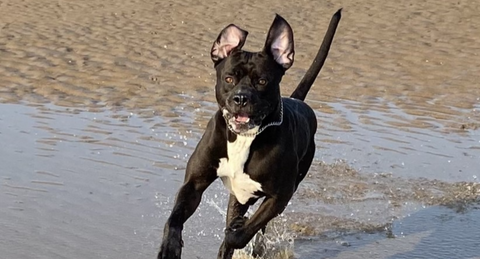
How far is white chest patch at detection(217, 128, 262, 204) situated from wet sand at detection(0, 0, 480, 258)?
0.67 metres

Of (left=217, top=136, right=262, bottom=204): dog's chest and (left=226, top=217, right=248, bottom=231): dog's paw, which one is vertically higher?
(left=217, top=136, right=262, bottom=204): dog's chest

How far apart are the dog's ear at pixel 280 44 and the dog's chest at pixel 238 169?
47cm

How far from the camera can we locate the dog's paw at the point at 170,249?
4.04 metres

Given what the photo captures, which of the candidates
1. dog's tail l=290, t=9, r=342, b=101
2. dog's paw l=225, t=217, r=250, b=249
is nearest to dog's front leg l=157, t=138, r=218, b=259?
dog's paw l=225, t=217, r=250, b=249

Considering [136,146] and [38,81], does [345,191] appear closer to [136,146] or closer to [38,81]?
[136,146]

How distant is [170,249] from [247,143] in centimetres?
66

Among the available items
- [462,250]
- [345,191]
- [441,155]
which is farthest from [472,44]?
[462,250]

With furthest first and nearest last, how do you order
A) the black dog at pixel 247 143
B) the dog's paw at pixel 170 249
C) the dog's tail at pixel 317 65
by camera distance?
the dog's tail at pixel 317 65, the black dog at pixel 247 143, the dog's paw at pixel 170 249

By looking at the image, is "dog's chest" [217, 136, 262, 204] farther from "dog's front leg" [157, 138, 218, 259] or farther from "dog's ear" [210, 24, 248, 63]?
"dog's ear" [210, 24, 248, 63]

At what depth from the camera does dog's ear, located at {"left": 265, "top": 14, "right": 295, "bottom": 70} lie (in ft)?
14.5

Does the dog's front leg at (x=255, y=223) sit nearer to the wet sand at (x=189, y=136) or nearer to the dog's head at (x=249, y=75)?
the dog's head at (x=249, y=75)

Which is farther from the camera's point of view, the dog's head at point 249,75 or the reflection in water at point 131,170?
the reflection in water at point 131,170

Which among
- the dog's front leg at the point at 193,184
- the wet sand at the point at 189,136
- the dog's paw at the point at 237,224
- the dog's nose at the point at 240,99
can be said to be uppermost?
the dog's nose at the point at 240,99

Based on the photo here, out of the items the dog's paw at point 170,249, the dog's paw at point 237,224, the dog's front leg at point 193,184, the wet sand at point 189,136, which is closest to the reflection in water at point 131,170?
the wet sand at point 189,136
